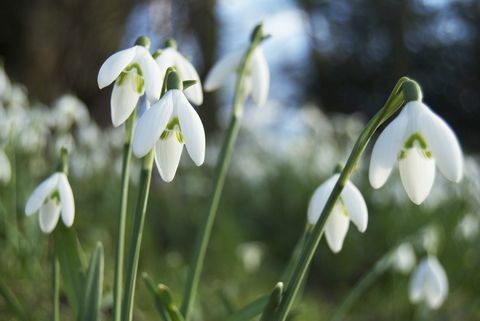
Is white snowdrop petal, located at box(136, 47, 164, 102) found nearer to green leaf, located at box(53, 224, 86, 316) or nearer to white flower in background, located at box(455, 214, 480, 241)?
green leaf, located at box(53, 224, 86, 316)

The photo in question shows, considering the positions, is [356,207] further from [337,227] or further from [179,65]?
[179,65]

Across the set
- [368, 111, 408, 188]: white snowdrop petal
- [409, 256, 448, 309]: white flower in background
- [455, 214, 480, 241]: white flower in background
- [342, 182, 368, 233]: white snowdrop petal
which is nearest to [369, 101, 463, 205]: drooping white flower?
[368, 111, 408, 188]: white snowdrop petal

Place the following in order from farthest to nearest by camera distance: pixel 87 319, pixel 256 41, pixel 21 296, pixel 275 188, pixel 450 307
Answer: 1. pixel 275 188
2. pixel 450 307
3. pixel 21 296
4. pixel 256 41
5. pixel 87 319

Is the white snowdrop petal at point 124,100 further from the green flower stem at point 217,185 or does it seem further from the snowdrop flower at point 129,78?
the green flower stem at point 217,185

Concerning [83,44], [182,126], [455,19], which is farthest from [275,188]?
[455,19]

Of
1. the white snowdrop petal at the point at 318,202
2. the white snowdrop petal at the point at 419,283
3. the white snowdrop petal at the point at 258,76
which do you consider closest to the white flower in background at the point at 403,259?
the white snowdrop petal at the point at 419,283

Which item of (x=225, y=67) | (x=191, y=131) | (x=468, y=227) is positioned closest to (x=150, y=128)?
(x=191, y=131)

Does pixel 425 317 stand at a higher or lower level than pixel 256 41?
lower

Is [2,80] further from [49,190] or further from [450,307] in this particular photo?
[450,307]
